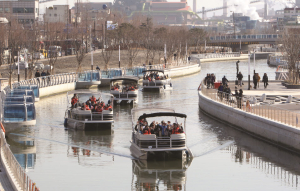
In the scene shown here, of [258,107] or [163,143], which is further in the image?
[258,107]

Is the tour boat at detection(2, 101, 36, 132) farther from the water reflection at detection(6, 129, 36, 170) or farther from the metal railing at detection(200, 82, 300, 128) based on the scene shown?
the metal railing at detection(200, 82, 300, 128)

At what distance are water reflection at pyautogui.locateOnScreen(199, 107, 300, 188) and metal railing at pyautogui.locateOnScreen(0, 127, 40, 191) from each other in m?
12.8

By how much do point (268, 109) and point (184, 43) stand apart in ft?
324

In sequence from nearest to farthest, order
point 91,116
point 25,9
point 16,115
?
point 16,115
point 91,116
point 25,9

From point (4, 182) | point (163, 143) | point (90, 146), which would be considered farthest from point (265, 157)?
point (4, 182)

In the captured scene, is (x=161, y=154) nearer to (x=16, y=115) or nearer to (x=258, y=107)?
(x=258, y=107)

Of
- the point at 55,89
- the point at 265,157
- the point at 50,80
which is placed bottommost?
the point at 265,157

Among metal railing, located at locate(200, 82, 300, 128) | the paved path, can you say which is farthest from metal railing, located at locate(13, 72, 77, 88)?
the paved path

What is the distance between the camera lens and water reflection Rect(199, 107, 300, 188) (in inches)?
1126

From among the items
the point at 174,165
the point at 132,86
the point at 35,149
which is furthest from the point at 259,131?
the point at 132,86

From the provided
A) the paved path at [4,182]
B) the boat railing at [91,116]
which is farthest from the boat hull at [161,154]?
the paved path at [4,182]

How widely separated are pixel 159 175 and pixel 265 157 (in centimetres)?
709

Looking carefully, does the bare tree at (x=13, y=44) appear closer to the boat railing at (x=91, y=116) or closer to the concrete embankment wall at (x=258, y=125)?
the boat railing at (x=91, y=116)

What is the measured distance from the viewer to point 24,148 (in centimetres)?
3438
